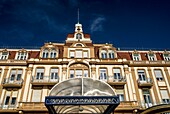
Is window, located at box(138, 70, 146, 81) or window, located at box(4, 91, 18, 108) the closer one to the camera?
window, located at box(4, 91, 18, 108)

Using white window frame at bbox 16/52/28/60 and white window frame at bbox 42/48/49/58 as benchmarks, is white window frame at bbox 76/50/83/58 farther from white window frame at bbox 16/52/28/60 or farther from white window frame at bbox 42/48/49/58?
white window frame at bbox 16/52/28/60

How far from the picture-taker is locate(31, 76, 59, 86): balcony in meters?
22.4

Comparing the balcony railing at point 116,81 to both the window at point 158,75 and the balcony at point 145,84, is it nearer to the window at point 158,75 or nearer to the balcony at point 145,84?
the balcony at point 145,84

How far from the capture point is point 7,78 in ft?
76.7

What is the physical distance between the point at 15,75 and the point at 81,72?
8.66m

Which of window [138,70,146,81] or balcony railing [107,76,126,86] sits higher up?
window [138,70,146,81]

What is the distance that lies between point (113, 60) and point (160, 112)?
9.40 metres

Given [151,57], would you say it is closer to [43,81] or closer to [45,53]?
[45,53]

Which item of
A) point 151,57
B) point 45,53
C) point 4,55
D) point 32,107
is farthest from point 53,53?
point 151,57

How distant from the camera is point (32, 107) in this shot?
1991cm

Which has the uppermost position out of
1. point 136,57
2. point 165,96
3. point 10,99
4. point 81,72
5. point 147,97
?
point 136,57

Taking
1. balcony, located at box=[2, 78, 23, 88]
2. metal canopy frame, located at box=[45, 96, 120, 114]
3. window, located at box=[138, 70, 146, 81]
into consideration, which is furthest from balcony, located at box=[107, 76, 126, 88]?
metal canopy frame, located at box=[45, 96, 120, 114]

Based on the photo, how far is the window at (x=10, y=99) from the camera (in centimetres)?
2153

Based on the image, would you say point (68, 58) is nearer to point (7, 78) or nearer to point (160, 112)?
point (7, 78)
